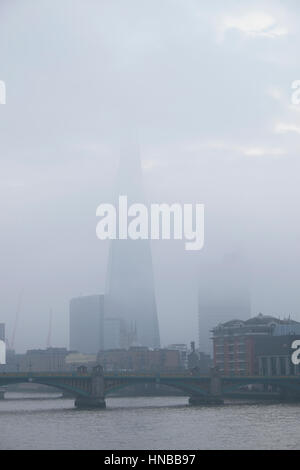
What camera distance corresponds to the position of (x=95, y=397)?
12988 cm

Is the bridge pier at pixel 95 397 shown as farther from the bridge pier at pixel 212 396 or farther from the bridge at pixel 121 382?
the bridge pier at pixel 212 396

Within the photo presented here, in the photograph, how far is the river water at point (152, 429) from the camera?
72.2 m

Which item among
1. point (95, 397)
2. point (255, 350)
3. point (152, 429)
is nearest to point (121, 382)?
point (95, 397)

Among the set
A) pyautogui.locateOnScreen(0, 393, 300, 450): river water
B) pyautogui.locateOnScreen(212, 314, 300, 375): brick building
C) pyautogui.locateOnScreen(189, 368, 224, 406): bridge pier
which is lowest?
pyautogui.locateOnScreen(0, 393, 300, 450): river water

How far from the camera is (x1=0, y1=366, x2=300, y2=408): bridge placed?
128 meters

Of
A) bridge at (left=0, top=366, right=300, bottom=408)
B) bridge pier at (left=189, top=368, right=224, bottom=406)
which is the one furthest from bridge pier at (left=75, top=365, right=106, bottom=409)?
bridge pier at (left=189, top=368, right=224, bottom=406)

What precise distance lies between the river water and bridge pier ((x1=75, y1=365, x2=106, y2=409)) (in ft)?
33.2

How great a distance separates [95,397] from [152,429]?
44.9 m

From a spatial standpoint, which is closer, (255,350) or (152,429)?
(152,429)

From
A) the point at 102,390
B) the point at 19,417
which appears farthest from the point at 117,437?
the point at 102,390

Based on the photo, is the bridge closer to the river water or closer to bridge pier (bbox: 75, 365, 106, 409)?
bridge pier (bbox: 75, 365, 106, 409)

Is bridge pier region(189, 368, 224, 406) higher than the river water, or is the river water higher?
bridge pier region(189, 368, 224, 406)

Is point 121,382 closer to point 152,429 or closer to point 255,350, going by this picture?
point 152,429
